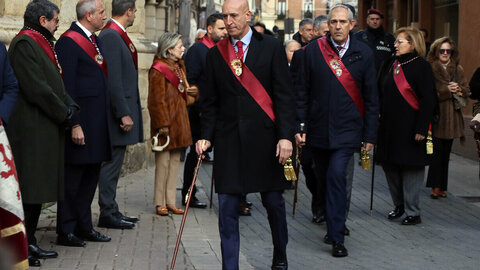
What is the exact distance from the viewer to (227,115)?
6668 millimetres

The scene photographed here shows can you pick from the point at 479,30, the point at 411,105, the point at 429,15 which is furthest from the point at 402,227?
the point at 429,15

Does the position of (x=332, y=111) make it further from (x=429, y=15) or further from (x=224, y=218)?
(x=429, y=15)

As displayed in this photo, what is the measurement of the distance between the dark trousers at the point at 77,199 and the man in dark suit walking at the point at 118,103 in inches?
20.9

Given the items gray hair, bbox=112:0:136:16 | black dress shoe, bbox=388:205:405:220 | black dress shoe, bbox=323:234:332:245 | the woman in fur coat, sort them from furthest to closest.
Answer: the woman in fur coat
black dress shoe, bbox=388:205:405:220
gray hair, bbox=112:0:136:16
black dress shoe, bbox=323:234:332:245

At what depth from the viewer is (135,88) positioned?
347 inches

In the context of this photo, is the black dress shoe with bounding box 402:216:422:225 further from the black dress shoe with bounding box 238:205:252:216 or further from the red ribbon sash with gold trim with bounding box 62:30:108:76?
the red ribbon sash with gold trim with bounding box 62:30:108:76

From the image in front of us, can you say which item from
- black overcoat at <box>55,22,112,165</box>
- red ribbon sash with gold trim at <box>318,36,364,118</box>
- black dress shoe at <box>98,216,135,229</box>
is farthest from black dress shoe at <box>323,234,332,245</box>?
black overcoat at <box>55,22,112,165</box>

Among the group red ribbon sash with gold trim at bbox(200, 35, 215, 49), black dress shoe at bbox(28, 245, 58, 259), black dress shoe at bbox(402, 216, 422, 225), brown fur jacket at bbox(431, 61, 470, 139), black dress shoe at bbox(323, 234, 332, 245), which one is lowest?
black dress shoe at bbox(402, 216, 422, 225)

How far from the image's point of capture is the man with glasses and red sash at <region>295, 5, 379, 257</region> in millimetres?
7980

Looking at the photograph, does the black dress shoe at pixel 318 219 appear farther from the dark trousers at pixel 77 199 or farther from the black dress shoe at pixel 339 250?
the dark trousers at pixel 77 199

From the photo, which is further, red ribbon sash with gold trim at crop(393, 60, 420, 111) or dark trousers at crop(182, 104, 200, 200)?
dark trousers at crop(182, 104, 200, 200)

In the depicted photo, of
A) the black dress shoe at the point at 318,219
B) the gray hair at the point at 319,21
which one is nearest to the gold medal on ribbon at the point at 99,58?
the black dress shoe at the point at 318,219

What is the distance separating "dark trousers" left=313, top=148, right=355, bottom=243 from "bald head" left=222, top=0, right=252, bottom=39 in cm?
181

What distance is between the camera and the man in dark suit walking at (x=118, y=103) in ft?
27.8
